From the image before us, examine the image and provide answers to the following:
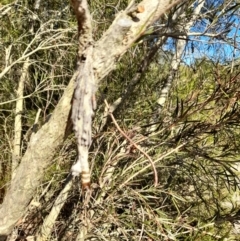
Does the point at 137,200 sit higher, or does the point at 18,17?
the point at 18,17

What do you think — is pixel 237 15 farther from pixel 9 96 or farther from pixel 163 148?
pixel 9 96

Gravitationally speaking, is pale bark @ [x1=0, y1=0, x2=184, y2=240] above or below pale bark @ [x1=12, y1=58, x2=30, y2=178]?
above

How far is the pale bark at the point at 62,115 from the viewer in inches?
50.4

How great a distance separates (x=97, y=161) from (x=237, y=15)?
5.20ft

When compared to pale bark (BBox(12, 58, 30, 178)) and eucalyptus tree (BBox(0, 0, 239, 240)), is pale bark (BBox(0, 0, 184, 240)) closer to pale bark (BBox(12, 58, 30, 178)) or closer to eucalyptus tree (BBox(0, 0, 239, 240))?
eucalyptus tree (BBox(0, 0, 239, 240))

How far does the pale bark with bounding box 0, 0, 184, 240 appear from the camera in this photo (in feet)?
4.20

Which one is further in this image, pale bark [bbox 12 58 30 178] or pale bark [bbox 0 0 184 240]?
pale bark [bbox 12 58 30 178]

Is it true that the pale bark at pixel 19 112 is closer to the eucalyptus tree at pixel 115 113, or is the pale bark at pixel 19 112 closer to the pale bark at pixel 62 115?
the eucalyptus tree at pixel 115 113

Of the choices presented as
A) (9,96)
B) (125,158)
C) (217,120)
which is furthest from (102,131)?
(9,96)

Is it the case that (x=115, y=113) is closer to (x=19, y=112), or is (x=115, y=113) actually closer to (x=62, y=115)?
(x=19, y=112)

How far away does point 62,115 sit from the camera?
132 centimetres

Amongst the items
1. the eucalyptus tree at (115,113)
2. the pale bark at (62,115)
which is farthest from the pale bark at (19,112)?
the pale bark at (62,115)

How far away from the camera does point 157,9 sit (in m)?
1.32

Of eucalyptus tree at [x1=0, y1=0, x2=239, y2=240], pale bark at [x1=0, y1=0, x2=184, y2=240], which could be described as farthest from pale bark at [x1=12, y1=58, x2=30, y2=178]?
pale bark at [x1=0, y1=0, x2=184, y2=240]
